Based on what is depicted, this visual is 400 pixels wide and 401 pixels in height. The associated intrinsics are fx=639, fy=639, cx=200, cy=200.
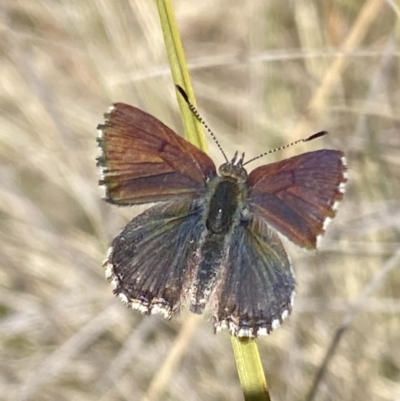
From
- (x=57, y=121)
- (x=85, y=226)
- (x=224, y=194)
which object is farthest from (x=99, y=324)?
(x=224, y=194)

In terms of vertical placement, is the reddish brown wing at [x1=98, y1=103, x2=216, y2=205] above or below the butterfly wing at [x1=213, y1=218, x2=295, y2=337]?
above

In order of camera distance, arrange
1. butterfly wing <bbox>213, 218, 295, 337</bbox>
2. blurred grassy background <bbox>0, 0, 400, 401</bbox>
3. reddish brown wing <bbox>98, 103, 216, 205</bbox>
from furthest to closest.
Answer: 1. blurred grassy background <bbox>0, 0, 400, 401</bbox>
2. reddish brown wing <bbox>98, 103, 216, 205</bbox>
3. butterfly wing <bbox>213, 218, 295, 337</bbox>

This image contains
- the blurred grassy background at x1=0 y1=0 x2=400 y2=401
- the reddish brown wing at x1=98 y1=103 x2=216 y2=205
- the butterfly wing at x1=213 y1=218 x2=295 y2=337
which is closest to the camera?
the butterfly wing at x1=213 y1=218 x2=295 y2=337

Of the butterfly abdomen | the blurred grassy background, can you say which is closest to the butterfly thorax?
the butterfly abdomen

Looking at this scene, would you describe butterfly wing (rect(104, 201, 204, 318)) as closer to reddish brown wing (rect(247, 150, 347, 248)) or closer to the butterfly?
the butterfly

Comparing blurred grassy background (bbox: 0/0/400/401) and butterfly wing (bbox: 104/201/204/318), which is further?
blurred grassy background (bbox: 0/0/400/401)

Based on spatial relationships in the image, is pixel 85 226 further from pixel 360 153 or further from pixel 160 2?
pixel 160 2

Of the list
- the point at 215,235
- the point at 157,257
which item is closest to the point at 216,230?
the point at 215,235

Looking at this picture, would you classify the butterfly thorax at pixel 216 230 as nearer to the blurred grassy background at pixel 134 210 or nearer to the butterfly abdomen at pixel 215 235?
the butterfly abdomen at pixel 215 235
